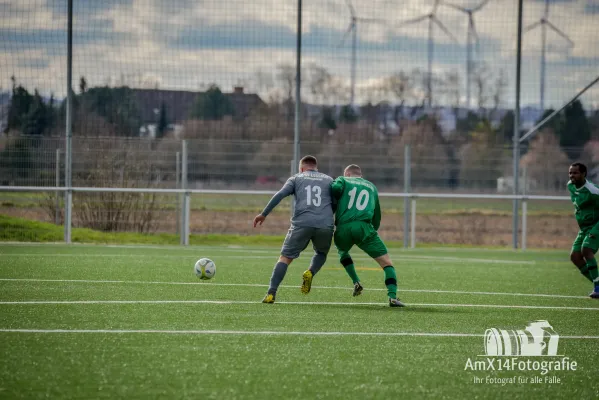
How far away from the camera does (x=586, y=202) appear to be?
13.3m

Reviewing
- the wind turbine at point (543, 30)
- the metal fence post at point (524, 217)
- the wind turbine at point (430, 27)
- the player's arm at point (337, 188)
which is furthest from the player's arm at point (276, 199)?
the wind turbine at point (543, 30)

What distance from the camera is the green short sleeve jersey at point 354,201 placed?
11.1 metres

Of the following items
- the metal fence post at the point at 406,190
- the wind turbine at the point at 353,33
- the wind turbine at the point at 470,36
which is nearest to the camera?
the metal fence post at the point at 406,190

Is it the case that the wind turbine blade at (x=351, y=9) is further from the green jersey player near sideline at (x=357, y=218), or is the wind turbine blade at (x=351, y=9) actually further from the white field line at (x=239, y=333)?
the white field line at (x=239, y=333)

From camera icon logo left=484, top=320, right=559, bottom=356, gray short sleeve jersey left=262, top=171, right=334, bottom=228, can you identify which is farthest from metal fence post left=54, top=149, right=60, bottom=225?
camera icon logo left=484, top=320, right=559, bottom=356

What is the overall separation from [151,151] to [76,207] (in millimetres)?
2434

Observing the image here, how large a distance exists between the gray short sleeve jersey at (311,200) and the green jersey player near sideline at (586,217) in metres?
3.88

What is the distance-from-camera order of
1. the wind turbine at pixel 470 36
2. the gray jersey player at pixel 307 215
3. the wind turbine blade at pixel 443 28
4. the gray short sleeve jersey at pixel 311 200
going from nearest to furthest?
1. the gray jersey player at pixel 307 215
2. the gray short sleeve jersey at pixel 311 200
3. the wind turbine blade at pixel 443 28
4. the wind turbine at pixel 470 36

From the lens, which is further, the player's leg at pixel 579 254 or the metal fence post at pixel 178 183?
the metal fence post at pixel 178 183

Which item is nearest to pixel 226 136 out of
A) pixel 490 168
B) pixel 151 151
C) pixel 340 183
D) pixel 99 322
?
pixel 151 151

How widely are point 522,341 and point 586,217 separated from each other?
5908mm

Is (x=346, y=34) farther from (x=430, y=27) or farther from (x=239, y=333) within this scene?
(x=239, y=333)

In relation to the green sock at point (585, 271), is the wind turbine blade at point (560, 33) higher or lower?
higher

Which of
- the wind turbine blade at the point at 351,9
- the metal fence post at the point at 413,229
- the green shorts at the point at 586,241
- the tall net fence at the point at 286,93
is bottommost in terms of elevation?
the metal fence post at the point at 413,229
